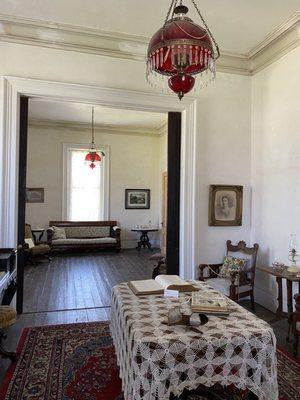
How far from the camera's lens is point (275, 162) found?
425cm

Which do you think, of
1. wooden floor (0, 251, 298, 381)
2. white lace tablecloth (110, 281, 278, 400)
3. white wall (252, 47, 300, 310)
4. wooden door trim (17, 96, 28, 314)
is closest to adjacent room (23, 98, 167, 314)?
wooden floor (0, 251, 298, 381)

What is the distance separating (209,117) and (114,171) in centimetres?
522

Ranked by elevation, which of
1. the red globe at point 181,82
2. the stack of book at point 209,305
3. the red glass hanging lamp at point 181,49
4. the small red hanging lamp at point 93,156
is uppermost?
the small red hanging lamp at point 93,156

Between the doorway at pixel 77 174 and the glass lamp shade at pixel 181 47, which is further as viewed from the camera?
the doorway at pixel 77 174

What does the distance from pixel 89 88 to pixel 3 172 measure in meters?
1.58

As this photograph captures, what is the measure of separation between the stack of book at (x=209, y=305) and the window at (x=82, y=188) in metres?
7.31

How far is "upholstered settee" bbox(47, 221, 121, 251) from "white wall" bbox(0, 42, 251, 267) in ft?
15.1

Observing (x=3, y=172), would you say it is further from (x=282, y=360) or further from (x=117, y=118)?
(x=117, y=118)

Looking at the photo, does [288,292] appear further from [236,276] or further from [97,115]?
[97,115]

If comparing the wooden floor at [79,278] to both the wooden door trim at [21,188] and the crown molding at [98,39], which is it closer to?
the wooden door trim at [21,188]

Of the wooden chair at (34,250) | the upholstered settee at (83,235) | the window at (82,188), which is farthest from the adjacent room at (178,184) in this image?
the window at (82,188)

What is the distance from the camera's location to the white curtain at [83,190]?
9141 millimetres

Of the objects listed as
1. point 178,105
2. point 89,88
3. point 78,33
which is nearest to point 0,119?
point 89,88

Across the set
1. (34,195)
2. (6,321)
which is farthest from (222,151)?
(34,195)
